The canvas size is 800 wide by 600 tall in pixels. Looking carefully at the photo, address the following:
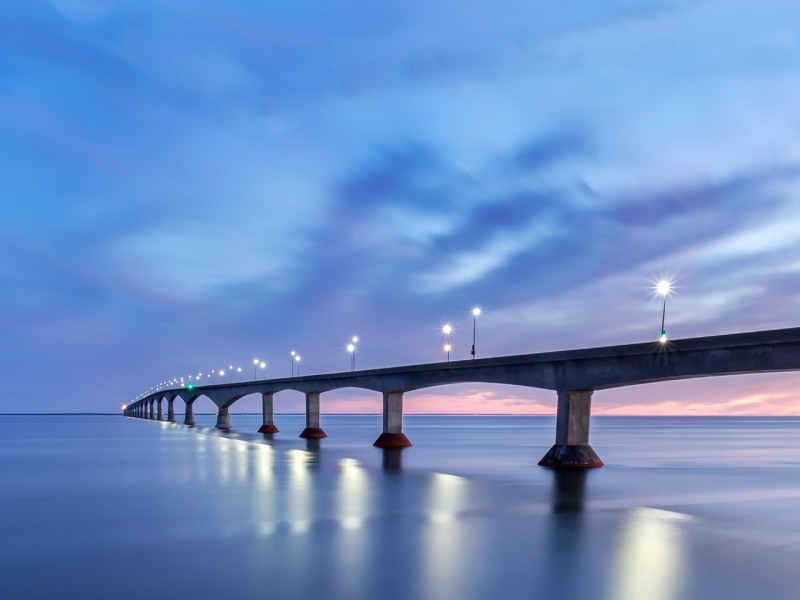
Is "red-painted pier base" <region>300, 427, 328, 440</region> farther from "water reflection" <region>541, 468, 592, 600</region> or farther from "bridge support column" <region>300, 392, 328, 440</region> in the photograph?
"water reflection" <region>541, 468, 592, 600</region>

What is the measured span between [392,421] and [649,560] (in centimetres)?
5454

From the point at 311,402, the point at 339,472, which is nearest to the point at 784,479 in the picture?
the point at 339,472

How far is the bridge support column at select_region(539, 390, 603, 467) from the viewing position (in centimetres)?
4544

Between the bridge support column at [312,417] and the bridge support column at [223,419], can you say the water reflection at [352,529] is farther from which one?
the bridge support column at [223,419]

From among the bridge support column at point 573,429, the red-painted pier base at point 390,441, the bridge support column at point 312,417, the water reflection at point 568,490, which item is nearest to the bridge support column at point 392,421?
the red-painted pier base at point 390,441

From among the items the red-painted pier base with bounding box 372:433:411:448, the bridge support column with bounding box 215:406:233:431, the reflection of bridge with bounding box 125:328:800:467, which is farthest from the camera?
the bridge support column with bounding box 215:406:233:431

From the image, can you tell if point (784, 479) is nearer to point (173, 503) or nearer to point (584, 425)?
point (584, 425)

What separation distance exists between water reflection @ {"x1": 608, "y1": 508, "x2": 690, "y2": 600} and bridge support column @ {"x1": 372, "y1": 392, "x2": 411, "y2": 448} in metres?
44.9

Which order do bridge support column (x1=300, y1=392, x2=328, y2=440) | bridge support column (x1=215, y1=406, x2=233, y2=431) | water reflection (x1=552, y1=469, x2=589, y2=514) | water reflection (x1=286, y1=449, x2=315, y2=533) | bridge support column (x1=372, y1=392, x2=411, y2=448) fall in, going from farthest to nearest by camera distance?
bridge support column (x1=215, y1=406, x2=233, y2=431) < bridge support column (x1=300, y1=392, x2=328, y2=440) < bridge support column (x1=372, y1=392, x2=411, y2=448) < water reflection (x1=552, y1=469, x2=589, y2=514) < water reflection (x1=286, y1=449, x2=315, y2=533)

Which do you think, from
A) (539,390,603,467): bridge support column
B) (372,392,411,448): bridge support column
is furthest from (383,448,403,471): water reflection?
(539,390,603,467): bridge support column

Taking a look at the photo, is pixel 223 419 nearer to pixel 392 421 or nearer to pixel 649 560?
pixel 392 421

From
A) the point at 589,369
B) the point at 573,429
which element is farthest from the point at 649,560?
the point at 573,429

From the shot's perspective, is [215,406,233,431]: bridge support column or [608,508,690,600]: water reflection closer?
[608,508,690,600]: water reflection

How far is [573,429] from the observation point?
4600 cm
